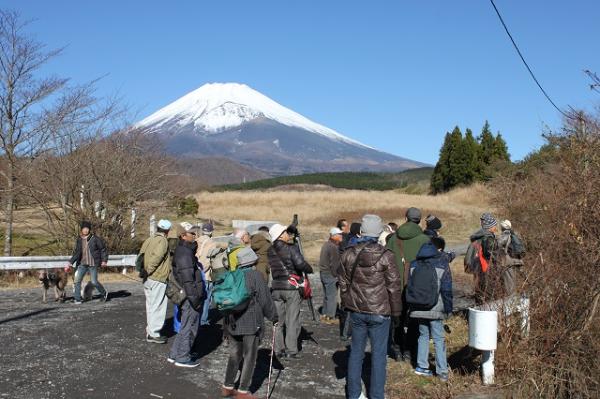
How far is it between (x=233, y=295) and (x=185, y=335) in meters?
1.67

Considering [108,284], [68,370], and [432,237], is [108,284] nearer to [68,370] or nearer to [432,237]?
[68,370]

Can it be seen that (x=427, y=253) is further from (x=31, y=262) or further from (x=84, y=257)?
(x=31, y=262)

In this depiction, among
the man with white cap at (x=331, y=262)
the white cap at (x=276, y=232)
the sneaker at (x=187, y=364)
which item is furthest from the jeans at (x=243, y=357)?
the man with white cap at (x=331, y=262)

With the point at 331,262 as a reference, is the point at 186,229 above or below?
above

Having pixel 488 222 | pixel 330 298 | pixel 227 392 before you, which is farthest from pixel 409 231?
pixel 330 298

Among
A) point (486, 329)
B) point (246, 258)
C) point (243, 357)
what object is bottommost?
point (243, 357)

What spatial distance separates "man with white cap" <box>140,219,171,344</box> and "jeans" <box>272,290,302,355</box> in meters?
1.60

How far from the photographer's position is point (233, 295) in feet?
20.8

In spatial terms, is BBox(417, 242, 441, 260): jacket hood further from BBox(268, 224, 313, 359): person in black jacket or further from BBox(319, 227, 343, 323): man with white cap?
BBox(319, 227, 343, 323): man with white cap

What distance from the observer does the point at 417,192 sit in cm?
6506

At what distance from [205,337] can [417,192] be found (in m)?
57.4

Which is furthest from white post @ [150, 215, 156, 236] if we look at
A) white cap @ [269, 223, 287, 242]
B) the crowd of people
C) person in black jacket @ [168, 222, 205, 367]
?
person in black jacket @ [168, 222, 205, 367]

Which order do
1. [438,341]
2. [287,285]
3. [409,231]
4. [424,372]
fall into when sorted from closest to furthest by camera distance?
[438,341] → [424,372] → [409,231] → [287,285]

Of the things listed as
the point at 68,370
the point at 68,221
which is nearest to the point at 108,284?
the point at 68,221
